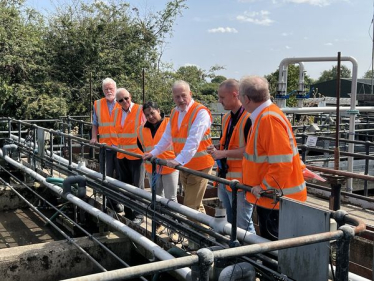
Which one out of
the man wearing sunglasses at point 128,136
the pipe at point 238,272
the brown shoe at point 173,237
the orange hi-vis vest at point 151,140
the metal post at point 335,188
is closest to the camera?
the pipe at point 238,272

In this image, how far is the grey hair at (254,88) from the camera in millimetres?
3283

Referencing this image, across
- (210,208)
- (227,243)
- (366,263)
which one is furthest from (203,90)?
(227,243)

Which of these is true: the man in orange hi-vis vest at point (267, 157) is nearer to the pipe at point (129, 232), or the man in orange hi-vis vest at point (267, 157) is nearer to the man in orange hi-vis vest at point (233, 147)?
the man in orange hi-vis vest at point (233, 147)

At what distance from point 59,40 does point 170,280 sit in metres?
13.8

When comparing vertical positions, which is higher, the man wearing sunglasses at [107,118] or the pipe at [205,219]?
the man wearing sunglasses at [107,118]

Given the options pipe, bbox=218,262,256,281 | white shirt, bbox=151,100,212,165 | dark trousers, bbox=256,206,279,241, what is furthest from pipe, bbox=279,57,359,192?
pipe, bbox=218,262,256,281

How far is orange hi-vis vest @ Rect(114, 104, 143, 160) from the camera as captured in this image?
583 centimetres

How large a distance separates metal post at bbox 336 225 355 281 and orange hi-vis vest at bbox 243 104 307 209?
0.73 metres

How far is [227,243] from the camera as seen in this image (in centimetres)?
338

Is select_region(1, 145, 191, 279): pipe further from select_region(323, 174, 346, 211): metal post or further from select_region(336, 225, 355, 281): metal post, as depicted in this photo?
select_region(323, 174, 346, 211): metal post

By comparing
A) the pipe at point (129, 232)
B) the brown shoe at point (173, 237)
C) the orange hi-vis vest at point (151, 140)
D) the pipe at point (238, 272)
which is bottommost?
the brown shoe at point (173, 237)

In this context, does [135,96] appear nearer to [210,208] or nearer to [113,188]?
[210,208]

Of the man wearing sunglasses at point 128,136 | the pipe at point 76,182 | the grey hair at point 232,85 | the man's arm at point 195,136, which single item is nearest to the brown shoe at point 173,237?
the man wearing sunglasses at point 128,136

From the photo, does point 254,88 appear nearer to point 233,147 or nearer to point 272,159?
point 272,159
